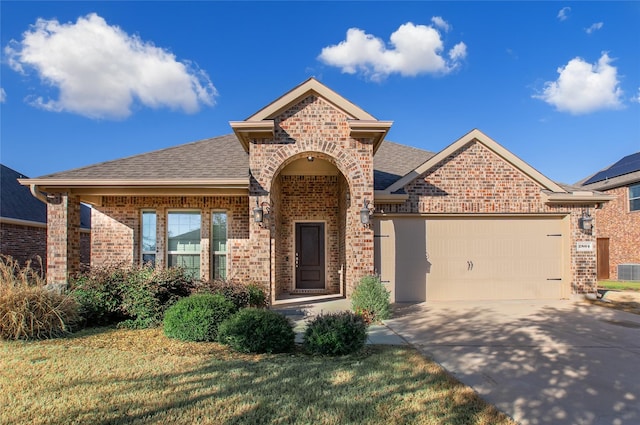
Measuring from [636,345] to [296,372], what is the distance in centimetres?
545

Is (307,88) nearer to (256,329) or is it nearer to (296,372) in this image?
(256,329)

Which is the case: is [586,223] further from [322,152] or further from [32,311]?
[32,311]

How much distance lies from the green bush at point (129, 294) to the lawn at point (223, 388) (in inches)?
62.3

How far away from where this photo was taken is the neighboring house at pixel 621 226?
17219 millimetres

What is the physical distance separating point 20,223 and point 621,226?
26.0 metres

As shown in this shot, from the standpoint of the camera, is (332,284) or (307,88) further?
(332,284)

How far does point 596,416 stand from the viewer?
350 centimetres

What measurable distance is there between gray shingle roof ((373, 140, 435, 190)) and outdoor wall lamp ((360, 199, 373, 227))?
145cm

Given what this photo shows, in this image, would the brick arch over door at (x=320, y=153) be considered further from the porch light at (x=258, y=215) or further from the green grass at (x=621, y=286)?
the green grass at (x=621, y=286)

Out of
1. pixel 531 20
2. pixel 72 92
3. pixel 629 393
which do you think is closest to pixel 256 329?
pixel 629 393

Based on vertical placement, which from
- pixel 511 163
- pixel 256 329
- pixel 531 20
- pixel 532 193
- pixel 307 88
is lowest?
pixel 256 329

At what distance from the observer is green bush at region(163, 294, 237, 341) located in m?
6.05

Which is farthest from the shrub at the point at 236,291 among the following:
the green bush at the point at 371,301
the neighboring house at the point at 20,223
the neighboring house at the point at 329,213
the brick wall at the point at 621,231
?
the brick wall at the point at 621,231

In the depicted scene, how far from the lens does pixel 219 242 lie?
35.4 ft
